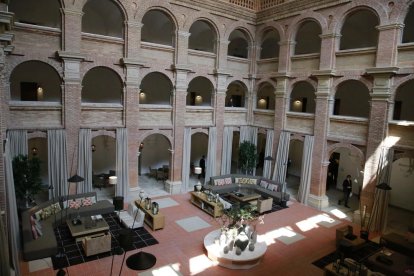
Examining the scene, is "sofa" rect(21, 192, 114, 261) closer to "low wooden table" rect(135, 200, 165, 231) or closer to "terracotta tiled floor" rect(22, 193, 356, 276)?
"terracotta tiled floor" rect(22, 193, 356, 276)

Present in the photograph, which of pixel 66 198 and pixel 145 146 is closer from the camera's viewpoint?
pixel 66 198

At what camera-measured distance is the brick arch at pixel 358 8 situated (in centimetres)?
1538

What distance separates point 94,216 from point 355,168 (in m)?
17.3

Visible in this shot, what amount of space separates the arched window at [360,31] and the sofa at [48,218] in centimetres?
1840

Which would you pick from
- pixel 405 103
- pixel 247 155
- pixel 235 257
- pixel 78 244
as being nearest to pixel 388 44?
pixel 405 103

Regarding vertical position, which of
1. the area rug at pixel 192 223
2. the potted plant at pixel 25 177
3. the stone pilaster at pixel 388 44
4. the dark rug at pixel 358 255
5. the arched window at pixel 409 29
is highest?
the arched window at pixel 409 29

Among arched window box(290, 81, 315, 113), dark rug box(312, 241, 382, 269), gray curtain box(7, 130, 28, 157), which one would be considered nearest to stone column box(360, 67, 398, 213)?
dark rug box(312, 241, 382, 269)

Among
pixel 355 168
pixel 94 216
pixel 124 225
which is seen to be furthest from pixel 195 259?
pixel 355 168

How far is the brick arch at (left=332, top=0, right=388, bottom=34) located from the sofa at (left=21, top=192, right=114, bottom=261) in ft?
51.9

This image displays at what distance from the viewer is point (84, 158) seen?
16.7 meters

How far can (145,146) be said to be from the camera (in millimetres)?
24500

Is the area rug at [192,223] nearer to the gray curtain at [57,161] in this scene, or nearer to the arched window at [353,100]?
the gray curtain at [57,161]

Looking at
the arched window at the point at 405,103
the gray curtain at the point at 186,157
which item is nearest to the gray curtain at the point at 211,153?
the gray curtain at the point at 186,157

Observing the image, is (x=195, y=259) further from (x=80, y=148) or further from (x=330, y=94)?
(x=330, y=94)
